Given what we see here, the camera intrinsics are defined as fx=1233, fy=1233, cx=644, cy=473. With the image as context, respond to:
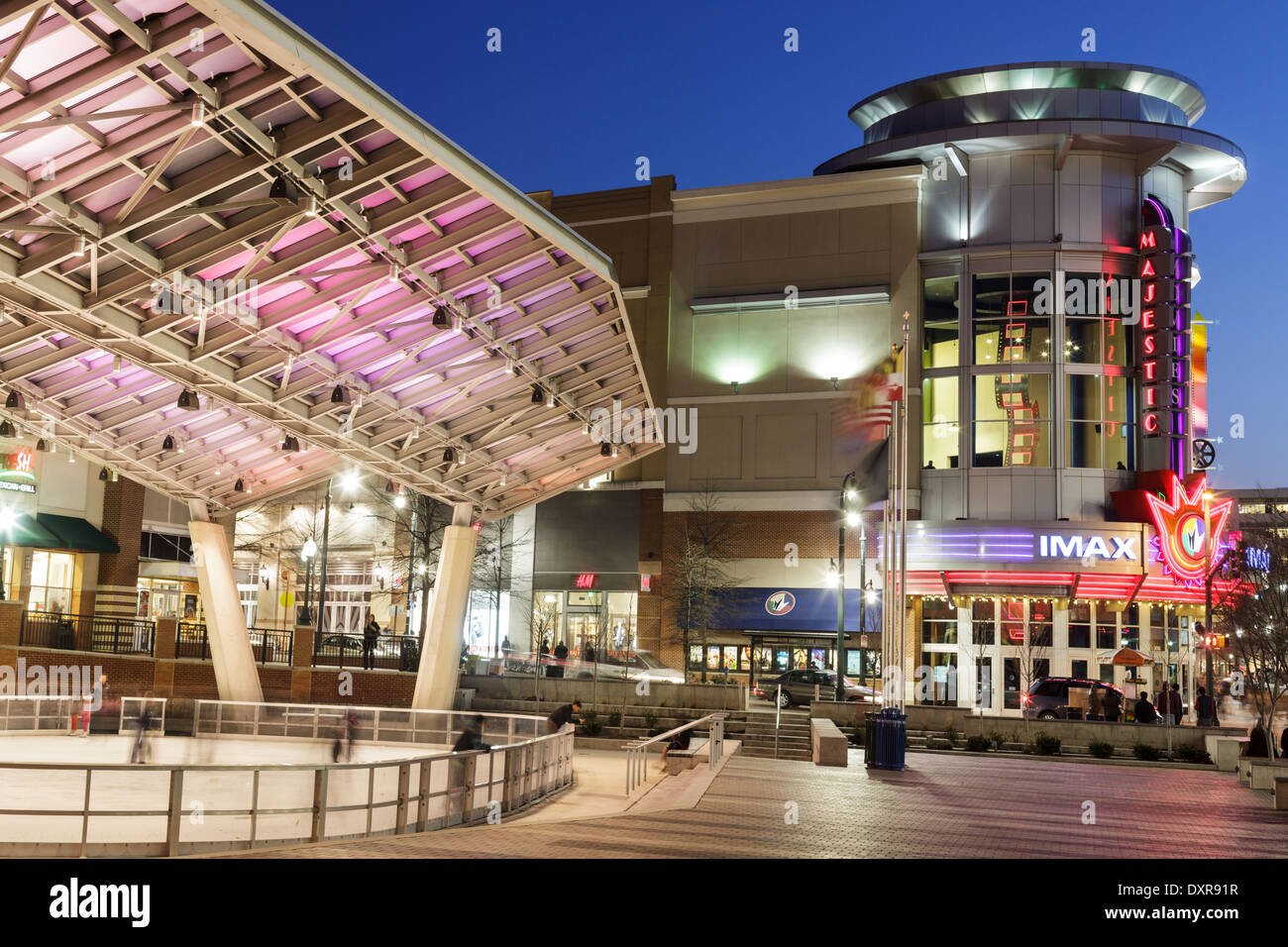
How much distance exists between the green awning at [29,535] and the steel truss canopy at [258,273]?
13.8 meters

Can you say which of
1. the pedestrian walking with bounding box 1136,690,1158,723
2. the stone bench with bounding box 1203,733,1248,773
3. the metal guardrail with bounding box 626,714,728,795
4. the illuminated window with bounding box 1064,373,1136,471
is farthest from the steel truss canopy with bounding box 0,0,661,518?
the illuminated window with bounding box 1064,373,1136,471

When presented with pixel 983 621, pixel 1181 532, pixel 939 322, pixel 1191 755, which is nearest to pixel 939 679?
pixel 983 621

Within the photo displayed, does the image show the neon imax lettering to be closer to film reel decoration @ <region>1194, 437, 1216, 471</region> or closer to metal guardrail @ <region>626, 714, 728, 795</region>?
film reel decoration @ <region>1194, 437, 1216, 471</region>

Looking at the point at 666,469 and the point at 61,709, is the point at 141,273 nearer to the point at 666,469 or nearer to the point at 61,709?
the point at 61,709

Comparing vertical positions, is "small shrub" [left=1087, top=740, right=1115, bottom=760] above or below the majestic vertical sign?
below

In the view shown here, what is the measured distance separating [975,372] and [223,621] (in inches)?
1212

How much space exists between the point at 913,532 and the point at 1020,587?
4.61 m

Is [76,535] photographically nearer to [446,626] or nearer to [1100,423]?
[446,626]

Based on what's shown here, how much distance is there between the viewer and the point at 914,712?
35.8 metres

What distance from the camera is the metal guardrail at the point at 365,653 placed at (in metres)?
40.2

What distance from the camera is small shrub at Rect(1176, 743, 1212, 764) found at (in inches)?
1249

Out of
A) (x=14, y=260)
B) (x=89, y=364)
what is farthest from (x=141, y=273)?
(x=89, y=364)

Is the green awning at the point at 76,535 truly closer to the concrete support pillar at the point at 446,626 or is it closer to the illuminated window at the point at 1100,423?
the concrete support pillar at the point at 446,626

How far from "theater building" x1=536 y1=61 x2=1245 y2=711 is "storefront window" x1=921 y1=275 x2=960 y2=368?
12 cm
